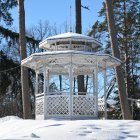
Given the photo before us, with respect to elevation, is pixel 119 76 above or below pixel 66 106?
above

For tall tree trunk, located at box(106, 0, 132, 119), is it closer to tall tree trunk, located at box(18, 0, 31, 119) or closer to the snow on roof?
the snow on roof

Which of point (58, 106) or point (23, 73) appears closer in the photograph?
point (58, 106)

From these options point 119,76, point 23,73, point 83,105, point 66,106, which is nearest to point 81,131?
point 66,106

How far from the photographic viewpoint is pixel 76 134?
1252 cm

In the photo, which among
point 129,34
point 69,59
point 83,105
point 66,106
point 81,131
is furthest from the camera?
point 129,34

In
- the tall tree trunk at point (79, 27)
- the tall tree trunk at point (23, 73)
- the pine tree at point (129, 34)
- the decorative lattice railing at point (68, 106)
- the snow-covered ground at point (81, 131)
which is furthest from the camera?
the pine tree at point (129, 34)

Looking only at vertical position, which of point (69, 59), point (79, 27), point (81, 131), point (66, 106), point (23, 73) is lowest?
point (81, 131)

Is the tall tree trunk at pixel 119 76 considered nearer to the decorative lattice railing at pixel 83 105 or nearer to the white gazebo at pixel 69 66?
the white gazebo at pixel 69 66

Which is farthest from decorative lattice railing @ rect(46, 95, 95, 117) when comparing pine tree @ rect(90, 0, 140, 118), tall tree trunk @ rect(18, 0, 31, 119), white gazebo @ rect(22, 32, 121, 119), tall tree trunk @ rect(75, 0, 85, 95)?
pine tree @ rect(90, 0, 140, 118)

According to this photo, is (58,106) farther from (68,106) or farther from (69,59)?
(69,59)

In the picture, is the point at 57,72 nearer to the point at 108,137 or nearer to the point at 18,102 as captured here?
the point at 108,137

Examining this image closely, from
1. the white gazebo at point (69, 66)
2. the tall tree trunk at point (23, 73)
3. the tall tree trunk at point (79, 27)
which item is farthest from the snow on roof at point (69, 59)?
the tall tree trunk at point (79, 27)

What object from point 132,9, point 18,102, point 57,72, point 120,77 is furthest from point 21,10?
point 132,9

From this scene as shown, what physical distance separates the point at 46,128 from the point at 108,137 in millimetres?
2311
